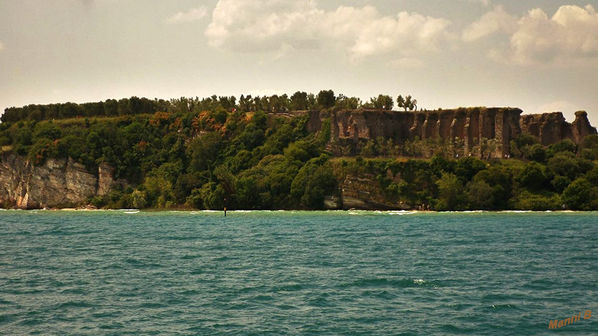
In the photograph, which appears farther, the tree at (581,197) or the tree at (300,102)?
the tree at (300,102)

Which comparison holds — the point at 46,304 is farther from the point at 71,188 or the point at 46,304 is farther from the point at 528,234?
the point at 71,188

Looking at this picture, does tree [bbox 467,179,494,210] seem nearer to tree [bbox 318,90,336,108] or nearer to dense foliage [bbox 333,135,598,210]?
dense foliage [bbox 333,135,598,210]

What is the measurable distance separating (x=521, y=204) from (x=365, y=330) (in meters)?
104

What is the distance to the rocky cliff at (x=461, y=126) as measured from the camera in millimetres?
156625

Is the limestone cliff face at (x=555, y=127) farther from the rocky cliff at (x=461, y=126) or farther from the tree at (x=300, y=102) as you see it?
the tree at (x=300, y=102)

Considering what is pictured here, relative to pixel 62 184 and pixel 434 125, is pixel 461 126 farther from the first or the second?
pixel 62 184

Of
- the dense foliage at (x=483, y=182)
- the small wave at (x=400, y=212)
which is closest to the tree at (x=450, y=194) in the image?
the dense foliage at (x=483, y=182)

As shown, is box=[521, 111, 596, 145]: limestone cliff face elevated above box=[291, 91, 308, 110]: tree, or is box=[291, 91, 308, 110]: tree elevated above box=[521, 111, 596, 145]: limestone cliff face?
box=[291, 91, 308, 110]: tree

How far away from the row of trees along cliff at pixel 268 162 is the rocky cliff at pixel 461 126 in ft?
13.1

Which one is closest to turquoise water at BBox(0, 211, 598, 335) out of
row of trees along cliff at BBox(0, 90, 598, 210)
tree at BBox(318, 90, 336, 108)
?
row of trees along cliff at BBox(0, 90, 598, 210)

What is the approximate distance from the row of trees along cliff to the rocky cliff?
4008 millimetres

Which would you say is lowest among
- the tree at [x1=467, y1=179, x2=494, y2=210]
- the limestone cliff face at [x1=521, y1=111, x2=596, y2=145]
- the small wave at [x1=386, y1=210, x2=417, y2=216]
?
the small wave at [x1=386, y1=210, x2=417, y2=216]

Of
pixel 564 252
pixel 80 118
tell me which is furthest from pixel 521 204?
pixel 80 118

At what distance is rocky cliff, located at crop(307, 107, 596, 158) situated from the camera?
514ft
